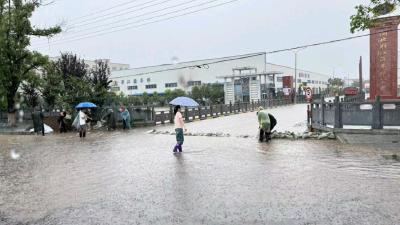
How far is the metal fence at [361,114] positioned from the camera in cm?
1844

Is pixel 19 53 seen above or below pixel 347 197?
above

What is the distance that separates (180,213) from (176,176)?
3.51 m

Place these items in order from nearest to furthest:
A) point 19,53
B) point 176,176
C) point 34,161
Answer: point 176,176 → point 34,161 → point 19,53

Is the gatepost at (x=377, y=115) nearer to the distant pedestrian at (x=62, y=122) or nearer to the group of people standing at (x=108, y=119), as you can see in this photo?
the group of people standing at (x=108, y=119)

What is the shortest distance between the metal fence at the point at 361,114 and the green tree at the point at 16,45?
76.8 ft

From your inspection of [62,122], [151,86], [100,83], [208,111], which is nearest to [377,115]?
[62,122]

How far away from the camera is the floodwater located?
7371mm

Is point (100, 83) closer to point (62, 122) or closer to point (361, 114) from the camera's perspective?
point (62, 122)

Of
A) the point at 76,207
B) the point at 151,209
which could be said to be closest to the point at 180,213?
the point at 151,209

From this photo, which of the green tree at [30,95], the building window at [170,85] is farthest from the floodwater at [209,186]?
the building window at [170,85]

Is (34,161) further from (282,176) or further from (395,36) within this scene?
(395,36)

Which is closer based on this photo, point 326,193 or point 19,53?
point 326,193

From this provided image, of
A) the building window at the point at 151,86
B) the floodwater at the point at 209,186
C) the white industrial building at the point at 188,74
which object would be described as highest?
the white industrial building at the point at 188,74

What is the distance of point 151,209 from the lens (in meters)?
7.88
